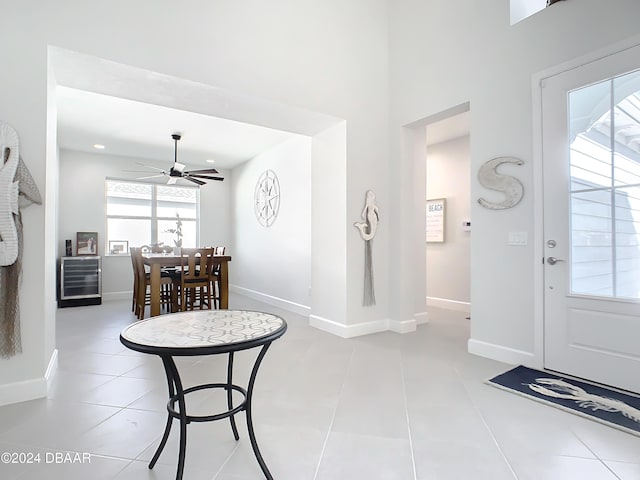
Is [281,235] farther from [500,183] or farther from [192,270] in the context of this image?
[500,183]

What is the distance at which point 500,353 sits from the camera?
2941 mm

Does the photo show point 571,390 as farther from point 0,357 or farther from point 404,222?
point 0,357

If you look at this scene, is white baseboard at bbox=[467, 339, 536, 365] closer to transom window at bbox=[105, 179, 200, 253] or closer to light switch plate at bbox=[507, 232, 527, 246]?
light switch plate at bbox=[507, 232, 527, 246]

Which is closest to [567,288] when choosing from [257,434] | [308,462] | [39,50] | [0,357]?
[308,462]

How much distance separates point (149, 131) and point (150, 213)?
2274 millimetres

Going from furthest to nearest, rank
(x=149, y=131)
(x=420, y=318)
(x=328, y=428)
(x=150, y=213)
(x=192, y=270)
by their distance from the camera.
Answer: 1. (x=150, y=213)
2. (x=149, y=131)
3. (x=192, y=270)
4. (x=420, y=318)
5. (x=328, y=428)

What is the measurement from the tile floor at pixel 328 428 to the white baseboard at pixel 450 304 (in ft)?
7.53

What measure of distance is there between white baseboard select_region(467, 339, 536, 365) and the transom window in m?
5.28

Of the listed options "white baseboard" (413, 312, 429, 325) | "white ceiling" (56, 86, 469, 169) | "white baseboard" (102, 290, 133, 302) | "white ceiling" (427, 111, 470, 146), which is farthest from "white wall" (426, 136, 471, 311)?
"white baseboard" (102, 290, 133, 302)

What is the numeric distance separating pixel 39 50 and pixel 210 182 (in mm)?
5281

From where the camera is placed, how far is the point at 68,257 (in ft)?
19.1

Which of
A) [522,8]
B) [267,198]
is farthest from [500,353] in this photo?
[267,198]

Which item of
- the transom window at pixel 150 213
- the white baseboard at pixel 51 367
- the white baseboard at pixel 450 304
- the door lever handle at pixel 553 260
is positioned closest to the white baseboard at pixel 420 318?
the white baseboard at pixel 450 304

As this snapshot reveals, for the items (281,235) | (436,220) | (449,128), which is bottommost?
(281,235)
